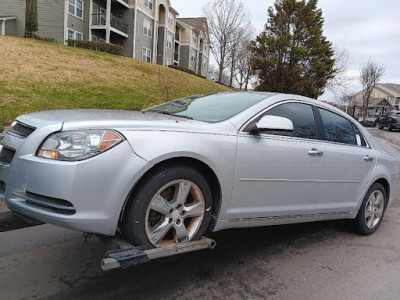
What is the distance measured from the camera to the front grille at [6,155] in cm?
249

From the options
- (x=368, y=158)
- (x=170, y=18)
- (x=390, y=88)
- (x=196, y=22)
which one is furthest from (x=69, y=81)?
(x=390, y=88)

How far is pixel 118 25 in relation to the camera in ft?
100

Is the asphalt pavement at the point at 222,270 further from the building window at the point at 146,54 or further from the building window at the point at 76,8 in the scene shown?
the building window at the point at 146,54

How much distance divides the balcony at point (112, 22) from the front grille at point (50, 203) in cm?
2932

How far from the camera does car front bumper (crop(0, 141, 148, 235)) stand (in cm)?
220

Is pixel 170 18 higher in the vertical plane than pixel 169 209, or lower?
higher

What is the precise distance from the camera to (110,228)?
234 cm

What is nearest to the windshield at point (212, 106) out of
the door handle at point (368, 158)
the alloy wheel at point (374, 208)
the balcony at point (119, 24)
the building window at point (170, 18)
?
the door handle at point (368, 158)

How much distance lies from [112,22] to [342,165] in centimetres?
2970

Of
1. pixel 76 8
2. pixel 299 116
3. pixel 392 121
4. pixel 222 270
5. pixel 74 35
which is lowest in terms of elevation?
pixel 222 270

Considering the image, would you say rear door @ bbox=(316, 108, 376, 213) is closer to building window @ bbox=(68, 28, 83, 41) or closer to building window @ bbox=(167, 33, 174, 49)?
building window @ bbox=(68, 28, 83, 41)

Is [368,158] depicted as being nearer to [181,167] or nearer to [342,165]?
[342,165]

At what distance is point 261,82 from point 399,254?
2922 centimetres

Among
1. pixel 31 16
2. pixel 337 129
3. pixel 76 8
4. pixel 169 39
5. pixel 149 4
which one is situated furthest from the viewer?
pixel 169 39
